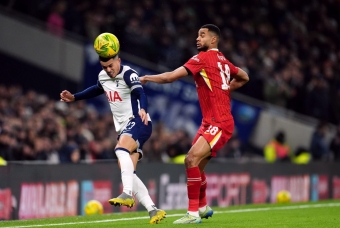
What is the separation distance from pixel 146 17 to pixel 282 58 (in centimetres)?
486

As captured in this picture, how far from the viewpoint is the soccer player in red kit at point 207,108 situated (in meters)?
9.05

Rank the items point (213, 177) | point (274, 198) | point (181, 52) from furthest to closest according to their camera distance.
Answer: point (181, 52)
point (274, 198)
point (213, 177)

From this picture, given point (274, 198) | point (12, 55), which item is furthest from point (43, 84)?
point (274, 198)

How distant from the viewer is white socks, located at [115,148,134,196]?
8664 millimetres

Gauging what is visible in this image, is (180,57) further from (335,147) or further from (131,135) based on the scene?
(131,135)

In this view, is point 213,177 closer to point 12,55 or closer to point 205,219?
point 12,55

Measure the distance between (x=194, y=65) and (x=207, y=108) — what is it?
57 centimetres

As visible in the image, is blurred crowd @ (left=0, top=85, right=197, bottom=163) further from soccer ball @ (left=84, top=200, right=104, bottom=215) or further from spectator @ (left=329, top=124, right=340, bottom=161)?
spectator @ (left=329, top=124, right=340, bottom=161)

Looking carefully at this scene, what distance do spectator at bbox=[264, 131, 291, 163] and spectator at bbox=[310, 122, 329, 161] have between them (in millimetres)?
862

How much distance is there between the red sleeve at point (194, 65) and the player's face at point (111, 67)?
79cm

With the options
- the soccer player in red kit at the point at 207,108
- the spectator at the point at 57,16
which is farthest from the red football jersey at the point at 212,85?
the spectator at the point at 57,16

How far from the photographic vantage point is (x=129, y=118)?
30.2 ft

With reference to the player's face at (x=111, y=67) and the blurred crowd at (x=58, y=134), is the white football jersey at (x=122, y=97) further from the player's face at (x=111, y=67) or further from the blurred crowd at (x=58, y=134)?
the blurred crowd at (x=58, y=134)

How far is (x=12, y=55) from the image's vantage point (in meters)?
17.7
